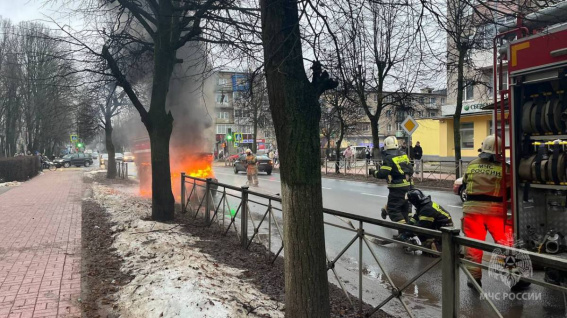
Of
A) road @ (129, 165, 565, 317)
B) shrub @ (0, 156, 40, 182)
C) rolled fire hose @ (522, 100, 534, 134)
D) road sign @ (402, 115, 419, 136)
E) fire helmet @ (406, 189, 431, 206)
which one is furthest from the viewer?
shrub @ (0, 156, 40, 182)

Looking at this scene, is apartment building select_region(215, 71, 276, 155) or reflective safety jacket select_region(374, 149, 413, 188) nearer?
reflective safety jacket select_region(374, 149, 413, 188)

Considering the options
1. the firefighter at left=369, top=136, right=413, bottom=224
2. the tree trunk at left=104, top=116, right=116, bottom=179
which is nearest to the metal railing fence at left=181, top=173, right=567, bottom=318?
the firefighter at left=369, top=136, right=413, bottom=224

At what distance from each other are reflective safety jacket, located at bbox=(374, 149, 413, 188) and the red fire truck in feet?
6.96

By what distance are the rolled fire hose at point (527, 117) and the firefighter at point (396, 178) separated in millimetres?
2312

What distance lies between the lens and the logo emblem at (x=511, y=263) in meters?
2.47

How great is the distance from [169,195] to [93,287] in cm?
372

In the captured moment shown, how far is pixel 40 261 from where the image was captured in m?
5.78

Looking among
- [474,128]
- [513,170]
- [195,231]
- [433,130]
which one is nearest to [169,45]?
[195,231]

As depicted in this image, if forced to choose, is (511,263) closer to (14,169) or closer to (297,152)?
(297,152)

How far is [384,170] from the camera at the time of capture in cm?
652

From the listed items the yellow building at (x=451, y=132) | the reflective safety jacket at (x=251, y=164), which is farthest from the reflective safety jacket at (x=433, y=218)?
the yellow building at (x=451, y=132)

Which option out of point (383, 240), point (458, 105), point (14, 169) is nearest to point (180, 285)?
point (383, 240)

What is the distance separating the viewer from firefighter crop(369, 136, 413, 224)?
255 inches

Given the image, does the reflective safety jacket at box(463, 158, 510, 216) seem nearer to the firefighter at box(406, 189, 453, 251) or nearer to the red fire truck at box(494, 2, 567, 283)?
the red fire truck at box(494, 2, 567, 283)
